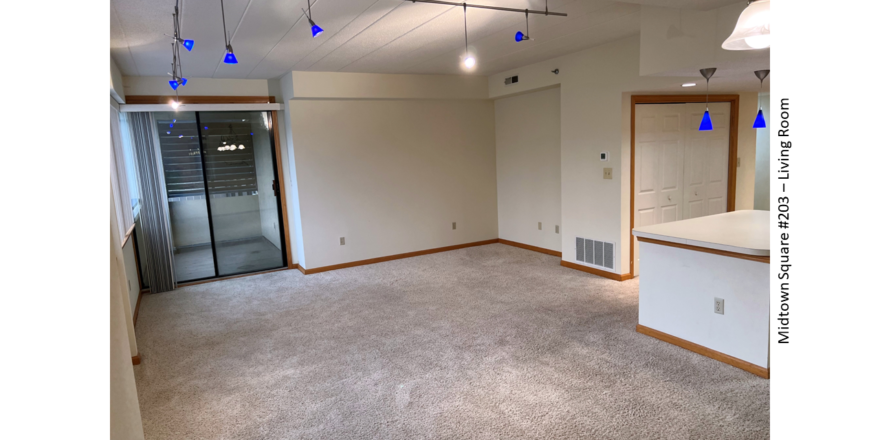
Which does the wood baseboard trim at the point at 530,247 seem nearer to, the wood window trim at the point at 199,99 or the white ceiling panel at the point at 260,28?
the wood window trim at the point at 199,99

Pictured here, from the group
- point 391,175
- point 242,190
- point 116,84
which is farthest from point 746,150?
point 116,84

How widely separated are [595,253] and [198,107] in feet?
15.3

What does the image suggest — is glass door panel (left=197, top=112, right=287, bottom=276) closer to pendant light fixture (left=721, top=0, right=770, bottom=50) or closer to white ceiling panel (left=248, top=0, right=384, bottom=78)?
white ceiling panel (left=248, top=0, right=384, bottom=78)

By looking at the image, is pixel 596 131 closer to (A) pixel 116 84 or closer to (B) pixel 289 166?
(B) pixel 289 166

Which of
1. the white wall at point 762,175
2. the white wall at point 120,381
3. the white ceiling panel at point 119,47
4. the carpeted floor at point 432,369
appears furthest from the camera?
the white wall at point 762,175

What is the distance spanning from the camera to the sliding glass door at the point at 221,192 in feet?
18.5

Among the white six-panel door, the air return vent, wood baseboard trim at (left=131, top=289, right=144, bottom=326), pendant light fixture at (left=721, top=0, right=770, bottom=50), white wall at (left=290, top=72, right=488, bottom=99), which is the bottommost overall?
wood baseboard trim at (left=131, top=289, right=144, bottom=326)

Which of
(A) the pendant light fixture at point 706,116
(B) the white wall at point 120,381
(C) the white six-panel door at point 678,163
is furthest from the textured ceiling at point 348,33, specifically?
(B) the white wall at point 120,381

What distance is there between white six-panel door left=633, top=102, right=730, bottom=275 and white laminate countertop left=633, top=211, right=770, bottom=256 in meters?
1.22

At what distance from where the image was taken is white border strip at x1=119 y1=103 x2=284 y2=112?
5079mm

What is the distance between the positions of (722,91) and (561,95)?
1.64 metres

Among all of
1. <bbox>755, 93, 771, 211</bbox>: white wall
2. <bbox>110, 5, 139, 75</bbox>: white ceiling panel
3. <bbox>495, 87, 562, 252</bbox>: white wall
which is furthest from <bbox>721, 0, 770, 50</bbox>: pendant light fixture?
<bbox>755, 93, 771, 211</bbox>: white wall

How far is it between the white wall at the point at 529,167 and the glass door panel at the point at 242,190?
309 cm

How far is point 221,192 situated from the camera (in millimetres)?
5902
